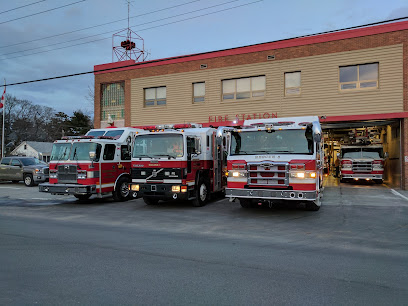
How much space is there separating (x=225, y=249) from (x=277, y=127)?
4906 millimetres

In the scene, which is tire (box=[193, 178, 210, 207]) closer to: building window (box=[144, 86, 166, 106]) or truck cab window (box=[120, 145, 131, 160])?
truck cab window (box=[120, 145, 131, 160])

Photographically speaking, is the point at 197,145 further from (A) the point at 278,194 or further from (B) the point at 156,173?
(A) the point at 278,194

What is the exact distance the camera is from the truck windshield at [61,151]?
43.9ft

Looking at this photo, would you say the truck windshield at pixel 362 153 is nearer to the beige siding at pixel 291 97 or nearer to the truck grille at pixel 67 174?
the beige siding at pixel 291 97

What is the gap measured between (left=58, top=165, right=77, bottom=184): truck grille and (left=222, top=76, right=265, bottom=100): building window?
34.6 ft

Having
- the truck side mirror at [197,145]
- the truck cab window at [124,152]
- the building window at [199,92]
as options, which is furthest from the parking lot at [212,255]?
the building window at [199,92]

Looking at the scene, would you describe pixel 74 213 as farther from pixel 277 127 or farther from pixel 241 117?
pixel 241 117

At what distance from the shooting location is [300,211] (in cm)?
1129

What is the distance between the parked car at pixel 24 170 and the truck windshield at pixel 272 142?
614 inches

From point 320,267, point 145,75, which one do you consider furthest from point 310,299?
point 145,75

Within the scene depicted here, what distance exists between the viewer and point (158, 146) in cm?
1220

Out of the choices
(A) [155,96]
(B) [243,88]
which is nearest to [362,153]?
(B) [243,88]

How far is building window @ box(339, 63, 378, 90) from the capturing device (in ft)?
57.4

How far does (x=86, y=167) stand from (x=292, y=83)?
11.9m
